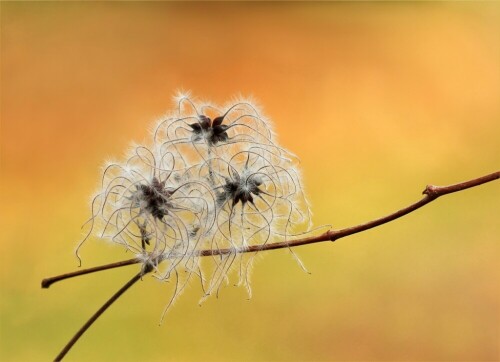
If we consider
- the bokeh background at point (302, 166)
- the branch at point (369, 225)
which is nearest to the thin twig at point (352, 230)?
the branch at point (369, 225)

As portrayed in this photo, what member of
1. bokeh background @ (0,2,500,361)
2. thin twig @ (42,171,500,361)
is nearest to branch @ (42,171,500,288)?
thin twig @ (42,171,500,361)

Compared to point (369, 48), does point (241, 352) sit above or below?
below

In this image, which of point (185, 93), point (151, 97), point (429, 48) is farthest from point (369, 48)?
point (185, 93)

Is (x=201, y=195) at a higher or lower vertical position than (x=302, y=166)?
lower

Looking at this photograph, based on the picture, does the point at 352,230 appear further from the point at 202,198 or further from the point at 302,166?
the point at 302,166

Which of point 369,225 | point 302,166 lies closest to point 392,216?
point 369,225

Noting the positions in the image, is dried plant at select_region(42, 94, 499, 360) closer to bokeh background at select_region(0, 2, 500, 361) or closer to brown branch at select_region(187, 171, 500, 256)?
brown branch at select_region(187, 171, 500, 256)

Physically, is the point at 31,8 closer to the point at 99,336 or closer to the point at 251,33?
the point at 251,33
